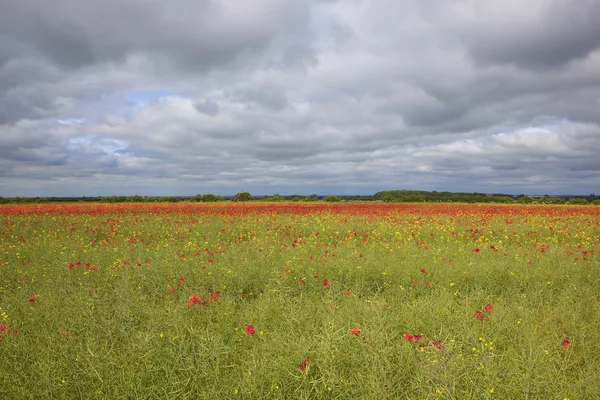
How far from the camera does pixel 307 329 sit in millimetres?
4262

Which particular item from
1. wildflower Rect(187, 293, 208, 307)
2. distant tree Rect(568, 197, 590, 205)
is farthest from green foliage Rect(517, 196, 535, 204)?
wildflower Rect(187, 293, 208, 307)

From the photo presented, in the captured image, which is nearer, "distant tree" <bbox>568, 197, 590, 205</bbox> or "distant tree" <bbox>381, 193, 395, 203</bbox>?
"distant tree" <bbox>381, 193, 395, 203</bbox>

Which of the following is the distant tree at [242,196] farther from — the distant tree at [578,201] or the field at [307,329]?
the distant tree at [578,201]

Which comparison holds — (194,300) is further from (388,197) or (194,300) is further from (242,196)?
(242,196)

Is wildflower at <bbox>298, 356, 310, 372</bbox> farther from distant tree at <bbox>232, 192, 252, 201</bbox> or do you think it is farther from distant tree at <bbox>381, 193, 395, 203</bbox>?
distant tree at <bbox>232, 192, 252, 201</bbox>

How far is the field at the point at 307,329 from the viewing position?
11.1ft

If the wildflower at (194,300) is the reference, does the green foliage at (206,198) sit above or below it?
above

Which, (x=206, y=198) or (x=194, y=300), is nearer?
(x=194, y=300)

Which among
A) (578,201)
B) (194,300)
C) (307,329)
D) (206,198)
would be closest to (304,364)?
(307,329)

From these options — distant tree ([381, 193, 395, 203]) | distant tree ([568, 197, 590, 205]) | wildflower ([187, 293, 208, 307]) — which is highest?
distant tree ([381, 193, 395, 203])

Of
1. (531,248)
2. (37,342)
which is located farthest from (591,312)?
(37,342)

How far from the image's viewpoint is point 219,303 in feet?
17.8

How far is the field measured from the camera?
3377mm

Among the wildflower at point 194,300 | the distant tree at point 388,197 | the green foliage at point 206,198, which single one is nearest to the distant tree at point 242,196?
the green foliage at point 206,198
